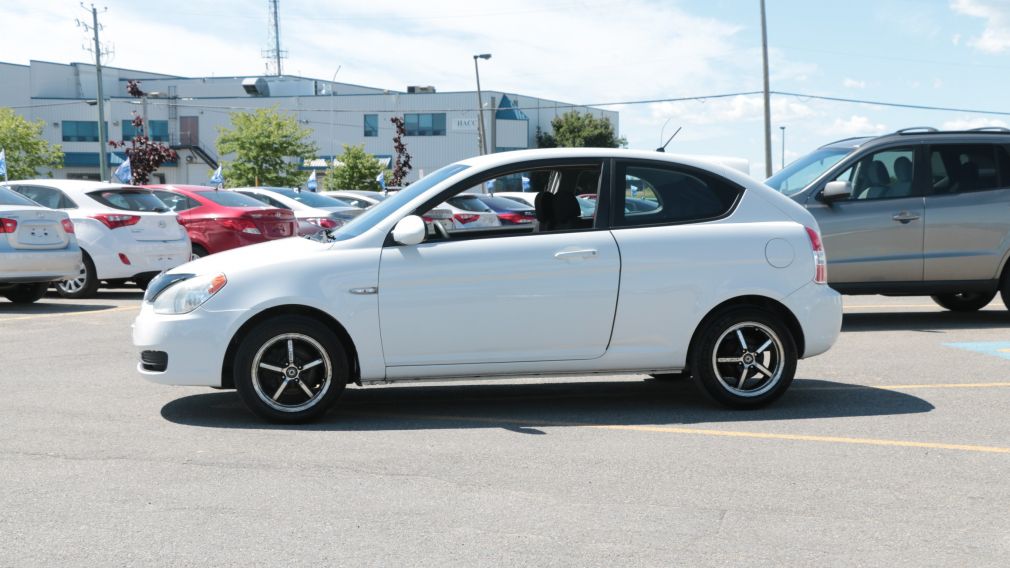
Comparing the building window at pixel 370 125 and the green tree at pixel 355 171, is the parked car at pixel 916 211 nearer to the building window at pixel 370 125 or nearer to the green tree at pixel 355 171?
the green tree at pixel 355 171

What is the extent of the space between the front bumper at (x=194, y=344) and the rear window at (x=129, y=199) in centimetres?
922

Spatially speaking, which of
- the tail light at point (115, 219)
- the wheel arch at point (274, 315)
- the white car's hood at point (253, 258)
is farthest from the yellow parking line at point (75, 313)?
the wheel arch at point (274, 315)

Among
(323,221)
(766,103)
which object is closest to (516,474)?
(323,221)

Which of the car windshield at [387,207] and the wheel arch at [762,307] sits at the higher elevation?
the car windshield at [387,207]

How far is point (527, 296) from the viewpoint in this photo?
6711 millimetres

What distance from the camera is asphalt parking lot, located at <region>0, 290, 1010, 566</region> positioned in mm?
4383

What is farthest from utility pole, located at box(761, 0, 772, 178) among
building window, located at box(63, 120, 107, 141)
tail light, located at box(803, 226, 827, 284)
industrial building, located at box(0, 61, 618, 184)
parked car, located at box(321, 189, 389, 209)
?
building window, located at box(63, 120, 107, 141)

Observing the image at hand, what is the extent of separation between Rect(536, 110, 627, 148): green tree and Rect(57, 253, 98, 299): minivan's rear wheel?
6437 centimetres

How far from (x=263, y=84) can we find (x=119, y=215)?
66657 millimetres

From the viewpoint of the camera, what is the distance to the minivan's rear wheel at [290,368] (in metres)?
6.51

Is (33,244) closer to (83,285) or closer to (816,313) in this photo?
(83,285)

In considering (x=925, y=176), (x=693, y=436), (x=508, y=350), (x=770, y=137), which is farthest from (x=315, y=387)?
(x=770, y=137)

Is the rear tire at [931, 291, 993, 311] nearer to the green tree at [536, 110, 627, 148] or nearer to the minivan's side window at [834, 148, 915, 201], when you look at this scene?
the minivan's side window at [834, 148, 915, 201]

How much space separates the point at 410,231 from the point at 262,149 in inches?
2231
